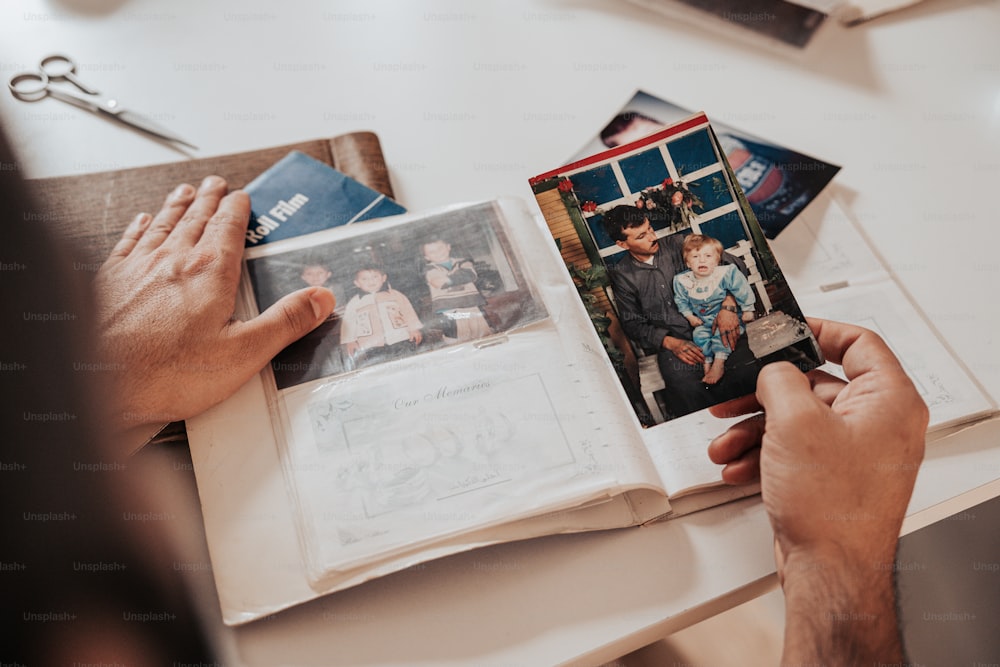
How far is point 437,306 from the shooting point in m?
0.65

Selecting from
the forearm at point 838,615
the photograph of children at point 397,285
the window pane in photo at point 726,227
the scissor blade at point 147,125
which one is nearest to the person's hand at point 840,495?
the forearm at point 838,615

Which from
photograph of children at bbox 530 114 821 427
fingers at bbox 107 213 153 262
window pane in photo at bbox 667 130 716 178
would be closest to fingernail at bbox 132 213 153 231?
fingers at bbox 107 213 153 262

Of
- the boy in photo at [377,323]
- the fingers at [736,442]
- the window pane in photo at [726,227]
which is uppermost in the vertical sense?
the boy in photo at [377,323]

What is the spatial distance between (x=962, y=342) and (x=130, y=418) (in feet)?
2.52

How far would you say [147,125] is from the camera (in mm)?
859

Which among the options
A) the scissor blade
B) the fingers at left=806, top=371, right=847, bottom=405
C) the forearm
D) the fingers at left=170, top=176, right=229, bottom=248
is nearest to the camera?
the forearm

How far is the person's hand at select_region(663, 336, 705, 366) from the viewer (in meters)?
0.60

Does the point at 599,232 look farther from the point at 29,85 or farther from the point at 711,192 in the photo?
the point at 29,85

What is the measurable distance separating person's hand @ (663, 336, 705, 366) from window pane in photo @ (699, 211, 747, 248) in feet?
0.33

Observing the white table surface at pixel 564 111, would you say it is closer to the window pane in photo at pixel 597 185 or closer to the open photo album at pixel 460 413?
the open photo album at pixel 460 413

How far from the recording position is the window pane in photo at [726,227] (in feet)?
2.02

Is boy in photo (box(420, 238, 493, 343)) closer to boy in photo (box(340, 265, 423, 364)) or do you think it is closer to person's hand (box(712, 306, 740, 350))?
boy in photo (box(340, 265, 423, 364))

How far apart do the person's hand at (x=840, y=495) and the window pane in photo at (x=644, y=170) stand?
0.20 meters

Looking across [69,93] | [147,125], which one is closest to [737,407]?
[147,125]
